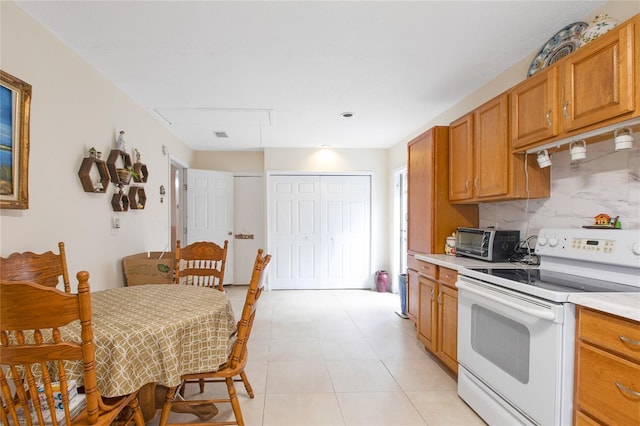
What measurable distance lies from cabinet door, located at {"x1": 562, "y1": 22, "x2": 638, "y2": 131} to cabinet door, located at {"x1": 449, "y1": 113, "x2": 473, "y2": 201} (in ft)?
3.01

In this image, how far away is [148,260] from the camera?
2934 millimetres

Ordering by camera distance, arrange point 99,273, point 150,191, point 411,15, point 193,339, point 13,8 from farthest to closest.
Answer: point 150,191, point 99,273, point 411,15, point 13,8, point 193,339

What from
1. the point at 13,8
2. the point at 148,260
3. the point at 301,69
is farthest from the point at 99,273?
the point at 301,69

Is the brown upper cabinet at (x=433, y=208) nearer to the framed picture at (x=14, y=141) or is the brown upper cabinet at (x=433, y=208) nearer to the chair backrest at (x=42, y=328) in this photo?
the chair backrest at (x=42, y=328)

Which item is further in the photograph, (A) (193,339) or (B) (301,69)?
(B) (301,69)

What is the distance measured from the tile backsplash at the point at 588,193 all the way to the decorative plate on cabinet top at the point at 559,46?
59cm

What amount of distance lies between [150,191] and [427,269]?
121 inches

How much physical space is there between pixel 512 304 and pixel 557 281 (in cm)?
29

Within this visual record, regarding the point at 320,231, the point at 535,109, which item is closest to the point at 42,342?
the point at 535,109

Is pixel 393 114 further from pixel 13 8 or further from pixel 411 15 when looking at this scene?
pixel 13 8

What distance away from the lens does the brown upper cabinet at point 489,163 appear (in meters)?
2.30

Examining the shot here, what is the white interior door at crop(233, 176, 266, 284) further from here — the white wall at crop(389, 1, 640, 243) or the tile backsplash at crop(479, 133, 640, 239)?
the tile backsplash at crop(479, 133, 640, 239)

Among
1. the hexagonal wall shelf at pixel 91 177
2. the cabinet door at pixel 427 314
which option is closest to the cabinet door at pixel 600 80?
the cabinet door at pixel 427 314

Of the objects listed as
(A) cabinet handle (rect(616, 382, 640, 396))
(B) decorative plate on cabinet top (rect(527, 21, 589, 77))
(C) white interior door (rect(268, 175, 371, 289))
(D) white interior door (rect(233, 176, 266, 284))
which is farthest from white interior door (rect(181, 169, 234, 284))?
(A) cabinet handle (rect(616, 382, 640, 396))
